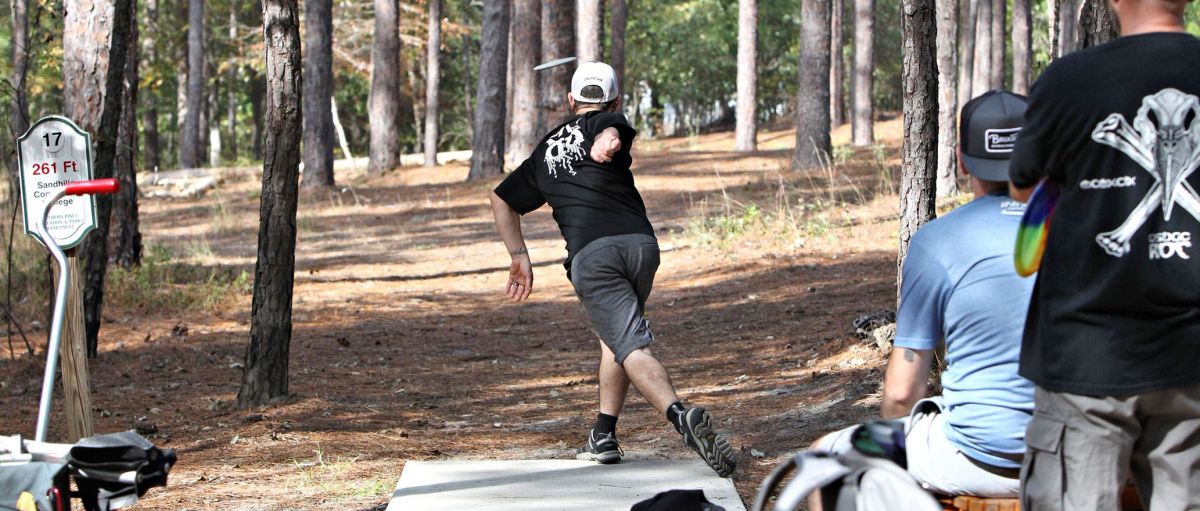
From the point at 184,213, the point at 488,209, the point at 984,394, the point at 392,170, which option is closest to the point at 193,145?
the point at 392,170

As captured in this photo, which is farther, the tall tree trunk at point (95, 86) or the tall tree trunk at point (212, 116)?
the tall tree trunk at point (212, 116)

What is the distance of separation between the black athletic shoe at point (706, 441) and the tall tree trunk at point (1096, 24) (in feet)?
10.7

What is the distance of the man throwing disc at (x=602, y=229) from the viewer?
6035 mm

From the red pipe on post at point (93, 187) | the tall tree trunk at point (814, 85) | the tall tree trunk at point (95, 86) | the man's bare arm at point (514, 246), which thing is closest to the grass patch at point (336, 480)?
the man's bare arm at point (514, 246)

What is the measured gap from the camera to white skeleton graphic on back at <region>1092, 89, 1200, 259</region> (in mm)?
2867

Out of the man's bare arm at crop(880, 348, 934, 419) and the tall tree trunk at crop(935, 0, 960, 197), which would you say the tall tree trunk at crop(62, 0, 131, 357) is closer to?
the man's bare arm at crop(880, 348, 934, 419)

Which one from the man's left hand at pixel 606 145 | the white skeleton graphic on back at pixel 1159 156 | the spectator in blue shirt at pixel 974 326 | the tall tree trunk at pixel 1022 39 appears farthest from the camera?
the tall tree trunk at pixel 1022 39

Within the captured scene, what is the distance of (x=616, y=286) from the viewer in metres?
6.04

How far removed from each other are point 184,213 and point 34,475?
23.8m

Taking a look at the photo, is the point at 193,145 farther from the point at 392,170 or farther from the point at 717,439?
the point at 717,439

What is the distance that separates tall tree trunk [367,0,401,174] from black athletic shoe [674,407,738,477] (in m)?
25.7

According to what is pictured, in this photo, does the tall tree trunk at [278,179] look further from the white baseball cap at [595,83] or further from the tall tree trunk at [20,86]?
the white baseball cap at [595,83]

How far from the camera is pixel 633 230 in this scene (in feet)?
20.2

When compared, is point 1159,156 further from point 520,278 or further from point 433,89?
point 433,89
